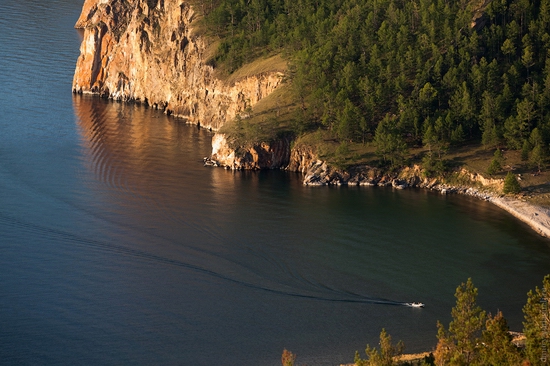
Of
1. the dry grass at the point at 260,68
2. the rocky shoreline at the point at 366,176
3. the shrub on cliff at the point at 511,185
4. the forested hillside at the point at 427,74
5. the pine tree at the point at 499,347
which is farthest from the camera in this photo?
the dry grass at the point at 260,68

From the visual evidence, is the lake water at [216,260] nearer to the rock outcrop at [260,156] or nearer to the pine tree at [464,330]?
the rock outcrop at [260,156]

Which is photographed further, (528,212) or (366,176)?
(366,176)

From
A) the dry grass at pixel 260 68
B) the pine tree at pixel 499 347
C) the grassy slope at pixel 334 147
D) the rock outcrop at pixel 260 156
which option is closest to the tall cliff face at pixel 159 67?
the dry grass at pixel 260 68

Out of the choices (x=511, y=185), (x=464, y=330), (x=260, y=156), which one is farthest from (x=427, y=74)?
(x=464, y=330)

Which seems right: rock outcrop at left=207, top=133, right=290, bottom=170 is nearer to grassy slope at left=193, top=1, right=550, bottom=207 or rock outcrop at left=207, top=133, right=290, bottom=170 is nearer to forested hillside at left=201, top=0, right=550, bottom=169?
grassy slope at left=193, top=1, right=550, bottom=207

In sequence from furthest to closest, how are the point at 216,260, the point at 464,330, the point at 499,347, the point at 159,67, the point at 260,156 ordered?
the point at 159,67
the point at 260,156
the point at 216,260
the point at 464,330
the point at 499,347

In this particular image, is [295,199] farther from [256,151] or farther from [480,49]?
[480,49]

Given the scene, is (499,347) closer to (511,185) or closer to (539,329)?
(539,329)
